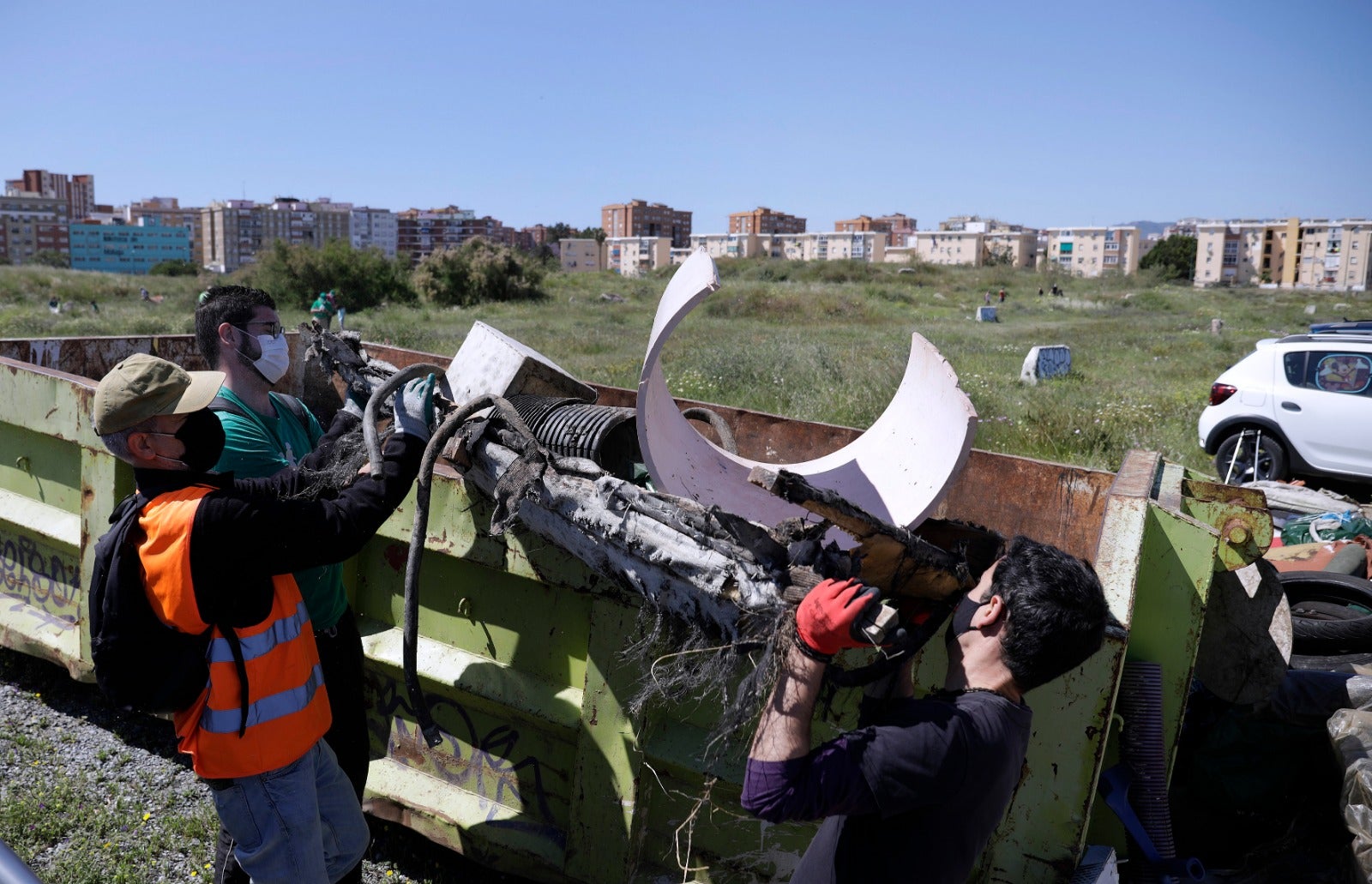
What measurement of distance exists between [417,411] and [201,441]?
1.75 feet

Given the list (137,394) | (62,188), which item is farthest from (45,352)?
(62,188)

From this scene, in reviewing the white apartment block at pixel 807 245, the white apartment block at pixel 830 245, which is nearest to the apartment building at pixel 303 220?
the white apartment block at pixel 807 245

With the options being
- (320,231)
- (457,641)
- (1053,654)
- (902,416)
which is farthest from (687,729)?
(320,231)

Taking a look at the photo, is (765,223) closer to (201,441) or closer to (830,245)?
(830,245)

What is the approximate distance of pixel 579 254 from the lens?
9212 centimetres

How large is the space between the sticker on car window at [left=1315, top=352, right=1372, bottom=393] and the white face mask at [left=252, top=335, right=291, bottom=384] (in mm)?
8775

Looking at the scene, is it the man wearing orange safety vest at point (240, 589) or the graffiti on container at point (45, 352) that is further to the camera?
the graffiti on container at point (45, 352)

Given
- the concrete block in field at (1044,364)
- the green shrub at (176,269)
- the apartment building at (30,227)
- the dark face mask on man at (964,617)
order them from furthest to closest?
the apartment building at (30,227) < the green shrub at (176,269) < the concrete block in field at (1044,364) < the dark face mask on man at (964,617)

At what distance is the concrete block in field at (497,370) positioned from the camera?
3.26 metres

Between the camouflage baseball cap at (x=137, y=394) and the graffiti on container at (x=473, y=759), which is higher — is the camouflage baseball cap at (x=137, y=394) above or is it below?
above

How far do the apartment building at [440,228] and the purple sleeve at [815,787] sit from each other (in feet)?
378

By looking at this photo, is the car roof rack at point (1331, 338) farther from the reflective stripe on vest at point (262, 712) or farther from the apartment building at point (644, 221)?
the apartment building at point (644, 221)

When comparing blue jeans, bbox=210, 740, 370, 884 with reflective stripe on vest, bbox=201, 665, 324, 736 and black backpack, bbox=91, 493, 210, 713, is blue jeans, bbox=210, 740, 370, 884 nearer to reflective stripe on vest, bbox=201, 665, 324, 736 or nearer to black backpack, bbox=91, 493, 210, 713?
reflective stripe on vest, bbox=201, 665, 324, 736

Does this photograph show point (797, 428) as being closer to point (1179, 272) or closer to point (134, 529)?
point (134, 529)
